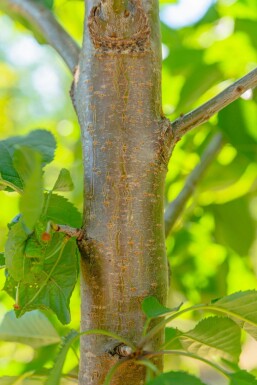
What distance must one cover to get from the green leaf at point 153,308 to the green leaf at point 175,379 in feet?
0.15

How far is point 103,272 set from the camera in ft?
1.43

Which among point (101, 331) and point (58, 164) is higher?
point (58, 164)

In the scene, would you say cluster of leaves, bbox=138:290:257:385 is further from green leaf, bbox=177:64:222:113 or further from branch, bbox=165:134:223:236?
green leaf, bbox=177:64:222:113

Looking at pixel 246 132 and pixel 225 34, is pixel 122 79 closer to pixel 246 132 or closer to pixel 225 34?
pixel 246 132

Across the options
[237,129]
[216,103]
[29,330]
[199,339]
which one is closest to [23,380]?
[29,330]

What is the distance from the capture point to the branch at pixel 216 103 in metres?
0.45

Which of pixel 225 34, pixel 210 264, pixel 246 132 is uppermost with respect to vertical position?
pixel 225 34

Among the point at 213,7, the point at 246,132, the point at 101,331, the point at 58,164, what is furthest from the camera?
the point at 58,164

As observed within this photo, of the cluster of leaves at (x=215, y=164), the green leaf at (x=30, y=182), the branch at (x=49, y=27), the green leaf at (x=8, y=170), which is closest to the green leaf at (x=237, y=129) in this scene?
the cluster of leaves at (x=215, y=164)

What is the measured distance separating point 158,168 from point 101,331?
12 cm

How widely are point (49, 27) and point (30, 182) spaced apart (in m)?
0.35

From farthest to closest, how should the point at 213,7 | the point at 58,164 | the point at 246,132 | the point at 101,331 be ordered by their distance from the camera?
the point at 58,164
the point at 213,7
the point at 246,132
the point at 101,331

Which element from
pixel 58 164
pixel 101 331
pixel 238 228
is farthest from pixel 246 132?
pixel 101 331

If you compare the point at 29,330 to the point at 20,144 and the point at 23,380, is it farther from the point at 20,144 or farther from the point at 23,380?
the point at 20,144
